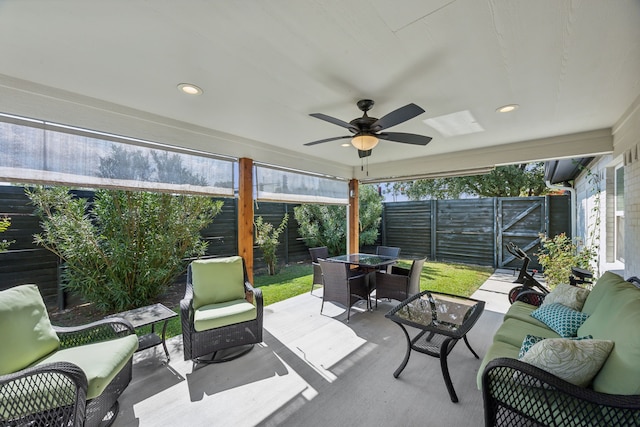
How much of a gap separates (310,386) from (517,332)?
5.86ft

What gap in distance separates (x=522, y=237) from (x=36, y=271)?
9.45 metres

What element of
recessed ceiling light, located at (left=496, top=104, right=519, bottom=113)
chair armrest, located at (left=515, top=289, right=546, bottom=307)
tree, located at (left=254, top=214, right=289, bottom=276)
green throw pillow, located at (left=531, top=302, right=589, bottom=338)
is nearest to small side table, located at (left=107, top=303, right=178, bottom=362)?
tree, located at (left=254, top=214, right=289, bottom=276)

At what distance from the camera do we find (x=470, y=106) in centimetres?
281

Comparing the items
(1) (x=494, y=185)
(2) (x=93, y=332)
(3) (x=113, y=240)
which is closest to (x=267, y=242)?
(3) (x=113, y=240)

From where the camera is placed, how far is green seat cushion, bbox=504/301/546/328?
246cm

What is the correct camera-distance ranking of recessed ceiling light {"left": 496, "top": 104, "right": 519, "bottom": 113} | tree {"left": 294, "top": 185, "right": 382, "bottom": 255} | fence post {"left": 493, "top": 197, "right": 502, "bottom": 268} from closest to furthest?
recessed ceiling light {"left": 496, "top": 104, "right": 519, "bottom": 113} < fence post {"left": 493, "top": 197, "right": 502, "bottom": 268} < tree {"left": 294, "top": 185, "right": 382, "bottom": 255}

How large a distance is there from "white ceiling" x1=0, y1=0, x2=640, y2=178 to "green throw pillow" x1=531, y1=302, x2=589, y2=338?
1.96 metres

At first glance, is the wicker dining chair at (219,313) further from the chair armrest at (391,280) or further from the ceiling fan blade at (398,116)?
the ceiling fan blade at (398,116)

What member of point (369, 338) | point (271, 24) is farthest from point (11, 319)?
point (369, 338)

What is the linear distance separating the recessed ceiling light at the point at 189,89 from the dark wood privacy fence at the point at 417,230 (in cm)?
268

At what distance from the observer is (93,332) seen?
2207 mm

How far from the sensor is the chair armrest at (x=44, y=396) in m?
1.48

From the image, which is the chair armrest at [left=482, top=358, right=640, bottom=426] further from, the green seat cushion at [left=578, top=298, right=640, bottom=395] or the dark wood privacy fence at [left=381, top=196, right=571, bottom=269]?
the dark wood privacy fence at [left=381, top=196, right=571, bottom=269]

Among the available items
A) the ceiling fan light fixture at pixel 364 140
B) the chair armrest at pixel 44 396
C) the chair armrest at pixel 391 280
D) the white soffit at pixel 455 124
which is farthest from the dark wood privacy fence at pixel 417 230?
the white soffit at pixel 455 124
